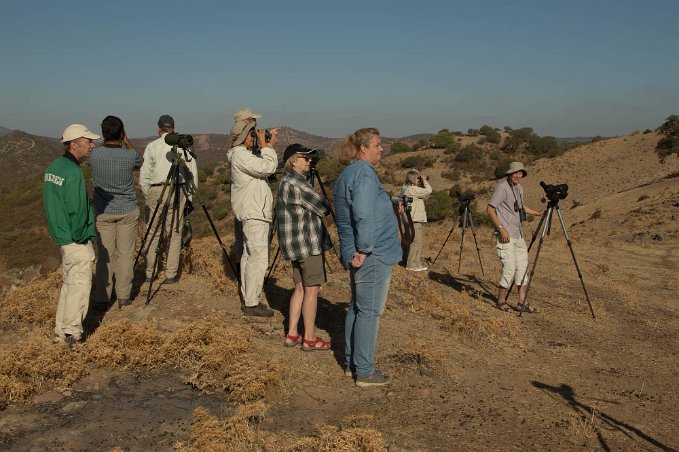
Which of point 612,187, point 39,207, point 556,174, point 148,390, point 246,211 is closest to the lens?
point 148,390

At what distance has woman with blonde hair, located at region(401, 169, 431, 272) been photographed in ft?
29.3

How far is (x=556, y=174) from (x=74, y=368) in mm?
31156

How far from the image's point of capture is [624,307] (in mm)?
7930

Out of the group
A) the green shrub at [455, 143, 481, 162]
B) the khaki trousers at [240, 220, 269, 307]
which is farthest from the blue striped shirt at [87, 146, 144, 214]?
the green shrub at [455, 143, 481, 162]

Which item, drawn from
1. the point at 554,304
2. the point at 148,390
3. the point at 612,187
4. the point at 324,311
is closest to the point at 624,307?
the point at 554,304

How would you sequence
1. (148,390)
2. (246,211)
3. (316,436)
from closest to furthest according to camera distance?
(316,436) < (148,390) < (246,211)

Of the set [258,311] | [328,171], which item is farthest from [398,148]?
[258,311]

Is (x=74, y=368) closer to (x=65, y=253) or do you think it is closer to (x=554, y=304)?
(x=65, y=253)

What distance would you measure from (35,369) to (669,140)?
32.9 metres

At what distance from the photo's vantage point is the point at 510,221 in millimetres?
6734

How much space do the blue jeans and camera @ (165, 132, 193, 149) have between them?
2635 millimetres

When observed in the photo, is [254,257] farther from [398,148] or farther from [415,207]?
[398,148]

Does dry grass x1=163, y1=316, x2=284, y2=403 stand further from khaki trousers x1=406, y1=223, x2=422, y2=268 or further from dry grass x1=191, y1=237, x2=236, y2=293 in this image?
khaki trousers x1=406, y1=223, x2=422, y2=268

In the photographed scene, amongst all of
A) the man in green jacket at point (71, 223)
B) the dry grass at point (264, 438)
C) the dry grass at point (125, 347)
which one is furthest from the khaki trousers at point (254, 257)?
the dry grass at point (264, 438)
